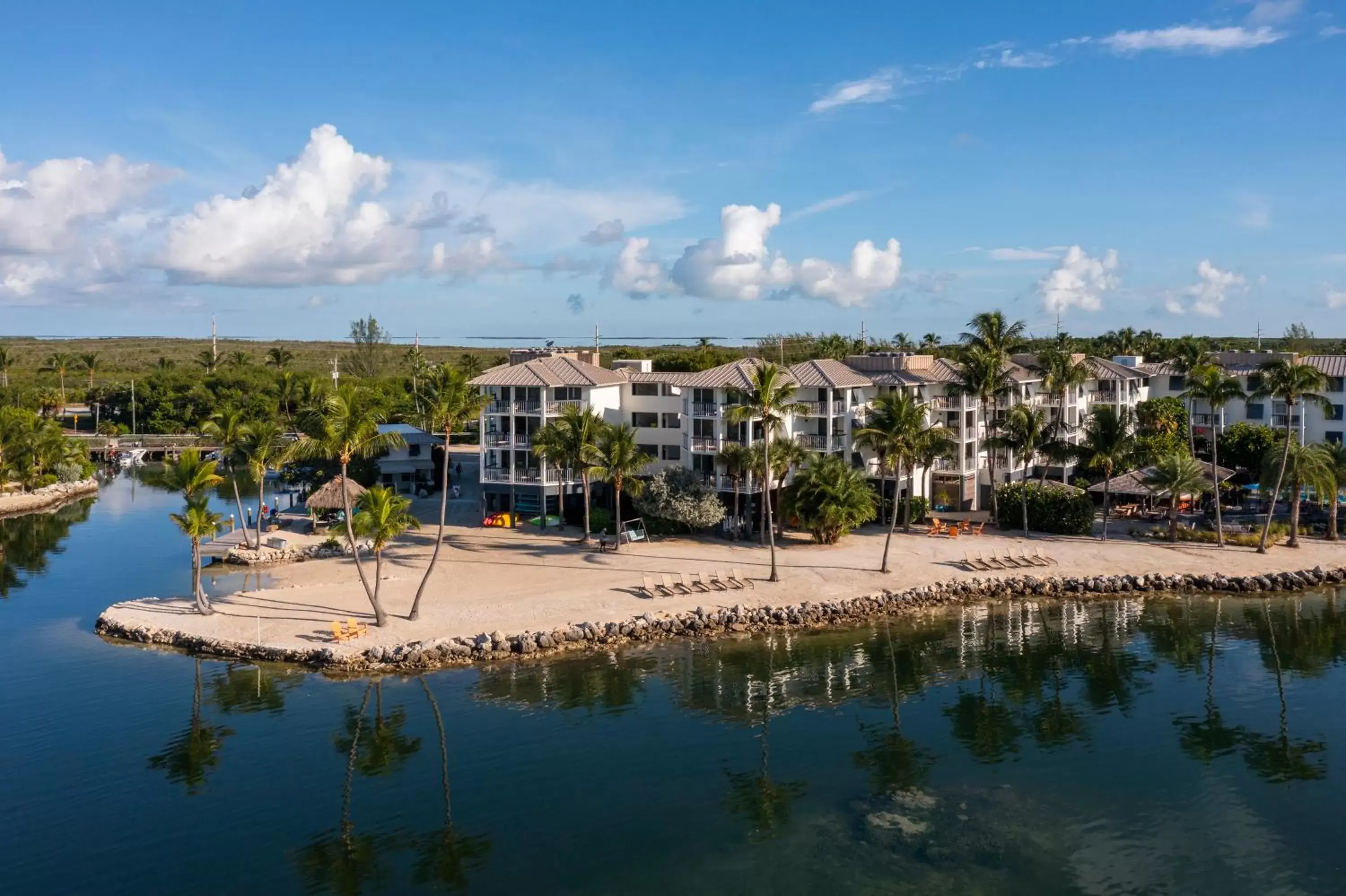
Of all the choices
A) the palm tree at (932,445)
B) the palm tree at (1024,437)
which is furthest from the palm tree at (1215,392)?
the palm tree at (932,445)

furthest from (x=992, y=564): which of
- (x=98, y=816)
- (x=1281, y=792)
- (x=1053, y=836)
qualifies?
(x=98, y=816)

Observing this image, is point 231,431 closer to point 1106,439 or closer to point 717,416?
point 717,416

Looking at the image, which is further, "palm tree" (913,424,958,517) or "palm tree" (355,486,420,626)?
"palm tree" (913,424,958,517)

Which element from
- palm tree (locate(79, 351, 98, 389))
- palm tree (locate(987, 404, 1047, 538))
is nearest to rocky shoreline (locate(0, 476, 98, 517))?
palm tree (locate(79, 351, 98, 389))

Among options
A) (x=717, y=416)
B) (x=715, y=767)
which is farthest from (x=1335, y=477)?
(x=715, y=767)

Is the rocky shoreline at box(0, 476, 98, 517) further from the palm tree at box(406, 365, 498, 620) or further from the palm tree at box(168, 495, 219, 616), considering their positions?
the palm tree at box(406, 365, 498, 620)

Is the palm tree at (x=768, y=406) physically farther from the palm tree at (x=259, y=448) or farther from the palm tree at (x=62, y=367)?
the palm tree at (x=62, y=367)
